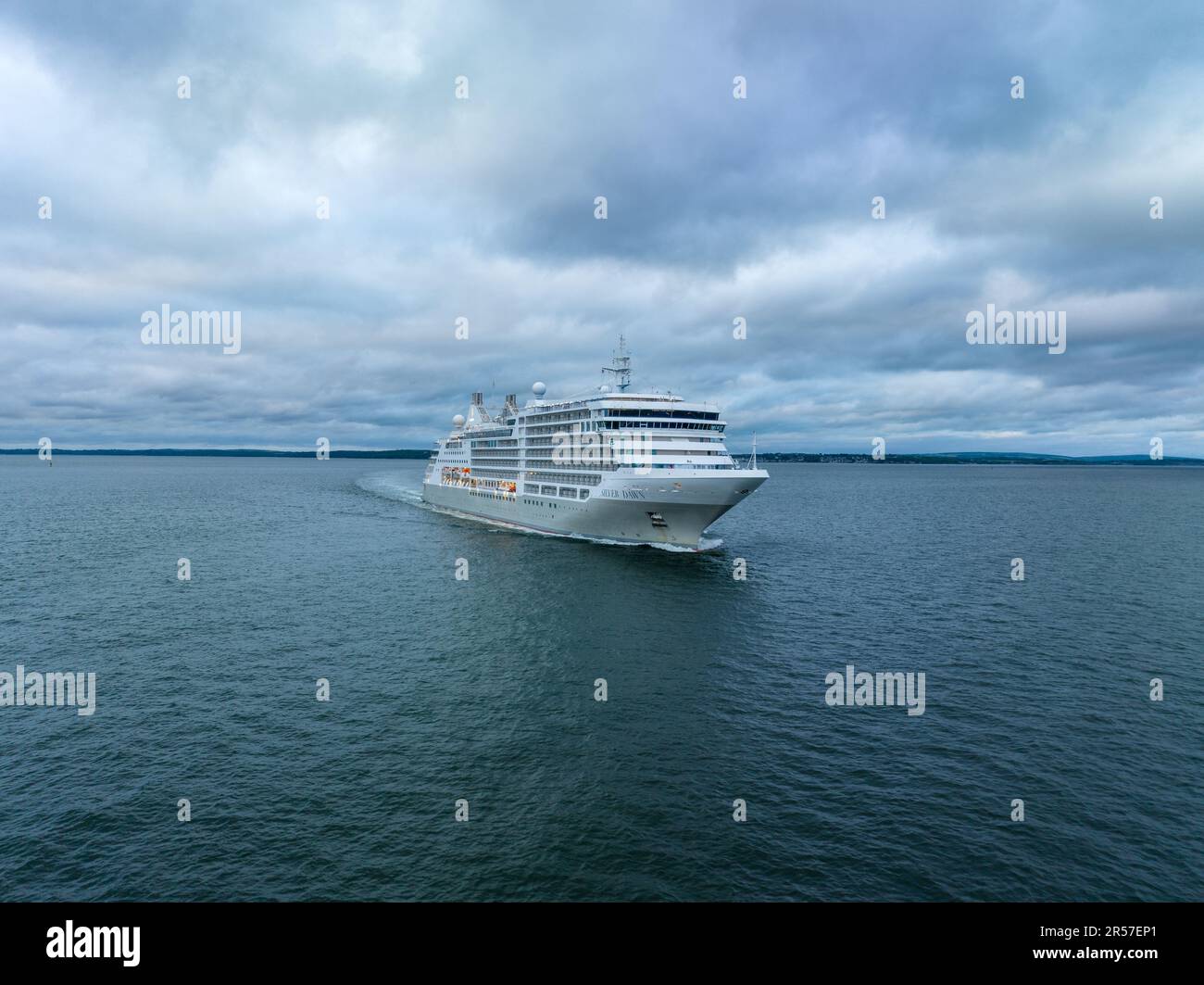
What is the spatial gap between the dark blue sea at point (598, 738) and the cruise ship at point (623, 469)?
8.14 meters

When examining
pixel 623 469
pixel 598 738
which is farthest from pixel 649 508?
pixel 598 738

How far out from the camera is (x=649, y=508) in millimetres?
60938

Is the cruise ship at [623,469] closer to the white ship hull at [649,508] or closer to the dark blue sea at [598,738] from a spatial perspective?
the white ship hull at [649,508]

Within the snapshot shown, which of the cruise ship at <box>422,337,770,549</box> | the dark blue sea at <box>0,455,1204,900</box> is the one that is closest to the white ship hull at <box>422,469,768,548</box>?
the cruise ship at <box>422,337,770,549</box>

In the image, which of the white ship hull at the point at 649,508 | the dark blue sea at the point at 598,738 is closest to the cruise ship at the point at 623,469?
the white ship hull at the point at 649,508

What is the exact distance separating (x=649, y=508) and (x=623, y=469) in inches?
186

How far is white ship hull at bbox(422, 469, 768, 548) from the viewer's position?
186ft

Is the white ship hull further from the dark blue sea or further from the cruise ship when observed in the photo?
the dark blue sea

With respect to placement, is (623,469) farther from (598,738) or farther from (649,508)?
(598,738)

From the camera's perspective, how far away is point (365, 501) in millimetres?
122812

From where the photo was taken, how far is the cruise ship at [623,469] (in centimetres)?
5862

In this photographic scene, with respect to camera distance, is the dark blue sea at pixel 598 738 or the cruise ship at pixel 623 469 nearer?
the dark blue sea at pixel 598 738

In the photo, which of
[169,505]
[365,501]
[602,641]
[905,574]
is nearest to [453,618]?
[602,641]
